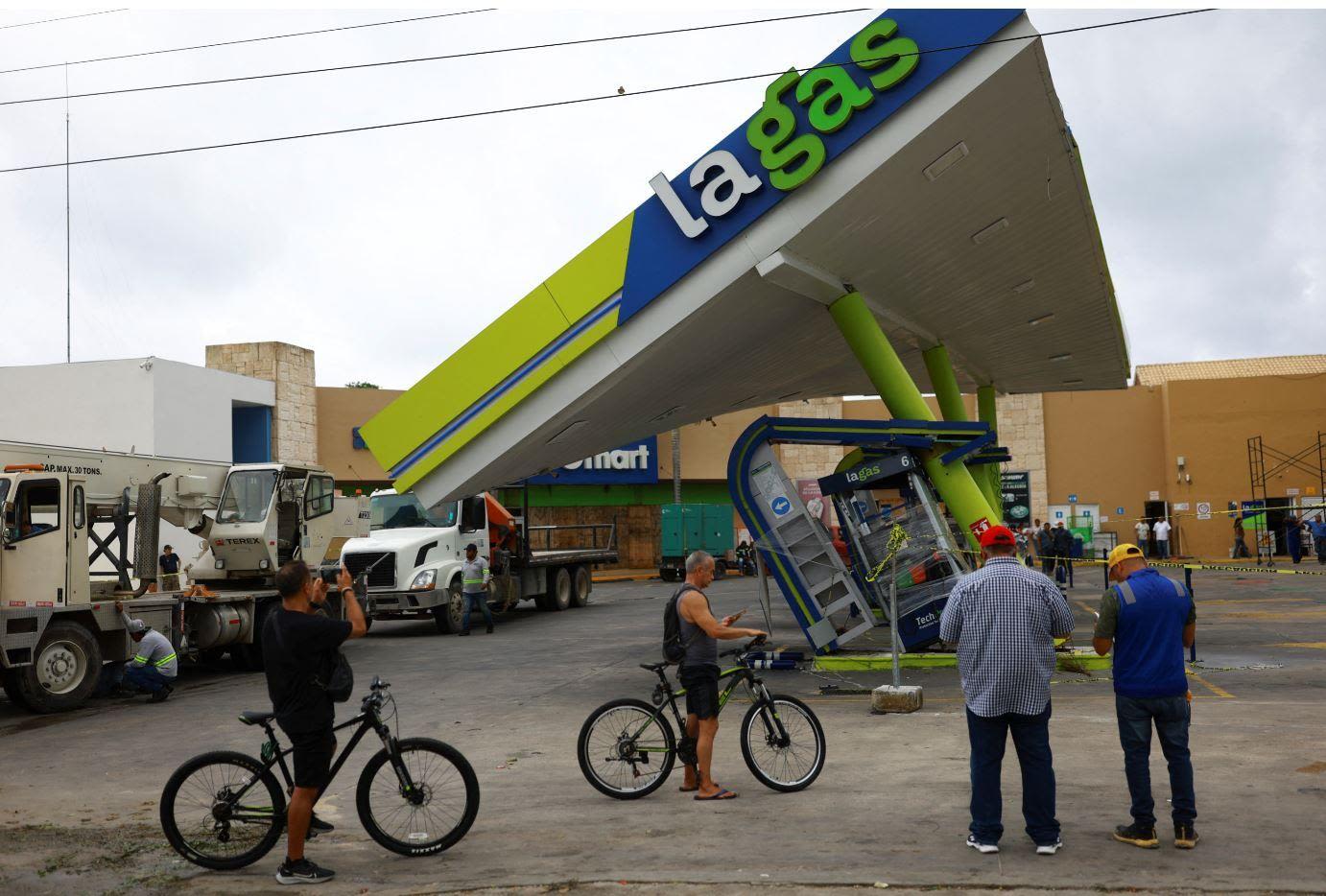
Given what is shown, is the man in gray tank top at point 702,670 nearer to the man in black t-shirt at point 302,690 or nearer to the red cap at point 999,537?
the red cap at point 999,537

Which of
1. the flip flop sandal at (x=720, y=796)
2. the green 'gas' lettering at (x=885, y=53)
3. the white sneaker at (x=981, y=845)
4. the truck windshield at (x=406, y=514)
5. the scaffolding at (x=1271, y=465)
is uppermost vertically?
the green 'gas' lettering at (x=885, y=53)

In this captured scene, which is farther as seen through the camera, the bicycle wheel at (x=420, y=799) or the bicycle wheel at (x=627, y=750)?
the bicycle wheel at (x=627, y=750)

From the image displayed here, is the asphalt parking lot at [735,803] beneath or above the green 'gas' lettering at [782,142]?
beneath

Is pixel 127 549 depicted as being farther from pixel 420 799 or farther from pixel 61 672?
pixel 420 799

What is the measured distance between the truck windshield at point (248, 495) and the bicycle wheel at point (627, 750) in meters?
12.5

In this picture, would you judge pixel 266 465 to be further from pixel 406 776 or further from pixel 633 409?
pixel 406 776

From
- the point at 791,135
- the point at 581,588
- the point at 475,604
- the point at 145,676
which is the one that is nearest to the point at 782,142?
the point at 791,135

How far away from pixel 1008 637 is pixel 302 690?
399cm

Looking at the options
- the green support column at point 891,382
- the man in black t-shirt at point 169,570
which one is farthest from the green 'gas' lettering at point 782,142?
the man in black t-shirt at point 169,570

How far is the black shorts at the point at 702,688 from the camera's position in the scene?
8023 mm

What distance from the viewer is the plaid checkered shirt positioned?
629 centimetres

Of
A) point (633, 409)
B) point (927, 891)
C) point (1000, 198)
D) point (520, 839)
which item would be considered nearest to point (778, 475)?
point (633, 409)

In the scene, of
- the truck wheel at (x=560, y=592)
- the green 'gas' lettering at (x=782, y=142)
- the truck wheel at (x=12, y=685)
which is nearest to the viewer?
the green 'gas' lettering at (x=782, y=142)

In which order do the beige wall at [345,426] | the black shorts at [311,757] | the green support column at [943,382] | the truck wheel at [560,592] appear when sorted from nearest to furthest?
the black shorts at [311,757] → the green support column at [943,382] → the truck wheel at [560,592] → the beige wall at [345,426]
